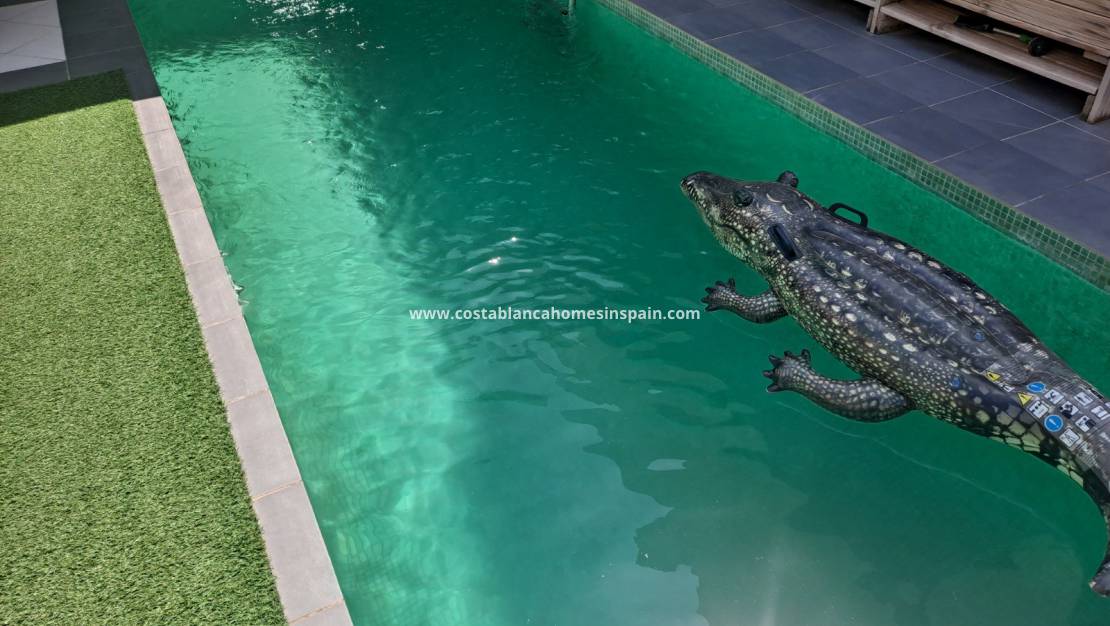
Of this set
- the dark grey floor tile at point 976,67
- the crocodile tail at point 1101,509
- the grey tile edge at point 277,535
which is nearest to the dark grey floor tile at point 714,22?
the dark grey floor tile at point 976,67

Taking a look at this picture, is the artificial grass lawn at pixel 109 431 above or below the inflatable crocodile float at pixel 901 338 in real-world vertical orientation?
below

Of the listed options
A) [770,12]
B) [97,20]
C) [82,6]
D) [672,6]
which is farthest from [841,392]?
[82,6]

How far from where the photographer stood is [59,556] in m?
3.41

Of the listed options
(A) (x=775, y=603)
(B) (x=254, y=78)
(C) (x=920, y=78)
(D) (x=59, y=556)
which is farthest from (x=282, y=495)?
(C) (x=920, y=78)

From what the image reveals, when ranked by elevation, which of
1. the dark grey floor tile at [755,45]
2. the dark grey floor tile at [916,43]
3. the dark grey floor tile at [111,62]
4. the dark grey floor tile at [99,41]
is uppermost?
the dark grey floor tile at [916,43]

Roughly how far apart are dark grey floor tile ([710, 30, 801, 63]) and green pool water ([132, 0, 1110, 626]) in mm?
400

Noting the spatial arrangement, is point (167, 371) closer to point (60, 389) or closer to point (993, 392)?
point (60, 389)

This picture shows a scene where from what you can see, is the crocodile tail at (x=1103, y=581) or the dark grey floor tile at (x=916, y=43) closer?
the crocodile tail at (x=1103, y=581)

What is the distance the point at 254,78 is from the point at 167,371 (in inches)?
188

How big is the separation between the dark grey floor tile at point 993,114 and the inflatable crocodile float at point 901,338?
230 cm

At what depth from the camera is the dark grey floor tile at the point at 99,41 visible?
823 cm

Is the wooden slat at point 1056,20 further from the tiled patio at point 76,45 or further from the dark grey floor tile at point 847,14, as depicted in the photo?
the tiled patio at point 76,45

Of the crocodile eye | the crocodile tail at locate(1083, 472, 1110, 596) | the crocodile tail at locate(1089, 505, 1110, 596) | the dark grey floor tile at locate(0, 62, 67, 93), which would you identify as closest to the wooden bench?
the crocodile eye

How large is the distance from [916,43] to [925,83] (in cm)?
101
